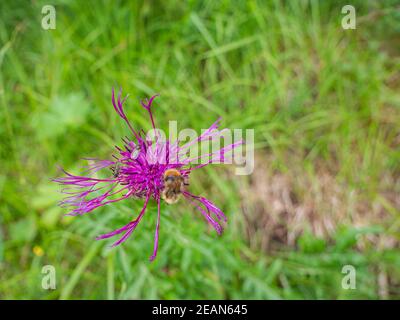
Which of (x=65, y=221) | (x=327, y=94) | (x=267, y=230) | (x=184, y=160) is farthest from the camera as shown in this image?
(x=327, y=94)

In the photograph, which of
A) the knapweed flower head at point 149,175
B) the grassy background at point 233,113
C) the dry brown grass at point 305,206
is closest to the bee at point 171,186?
the knapweed flower head at point 149,175

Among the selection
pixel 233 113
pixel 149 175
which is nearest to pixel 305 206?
pixel 233 113

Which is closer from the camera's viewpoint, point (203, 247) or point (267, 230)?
point (203, 247)

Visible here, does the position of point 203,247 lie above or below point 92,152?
below

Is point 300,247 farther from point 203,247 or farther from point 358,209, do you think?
point 203,247

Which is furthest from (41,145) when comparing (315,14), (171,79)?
(315,14)
